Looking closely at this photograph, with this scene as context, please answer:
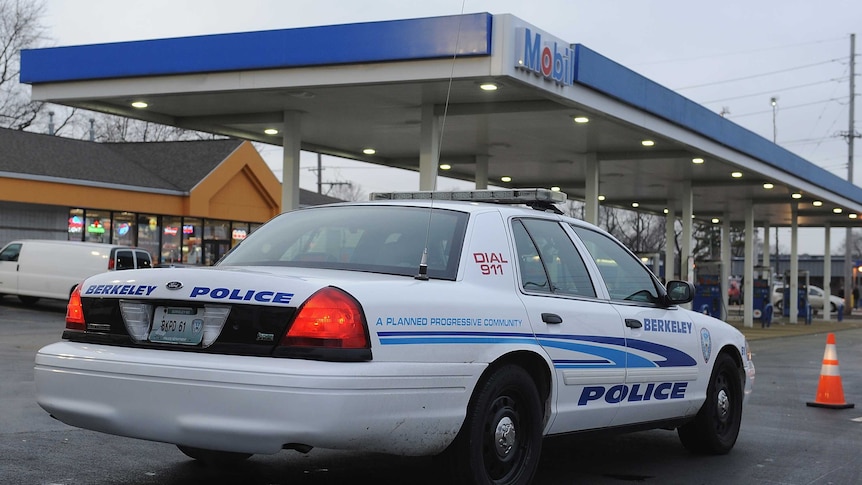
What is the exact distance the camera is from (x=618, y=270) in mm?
7434

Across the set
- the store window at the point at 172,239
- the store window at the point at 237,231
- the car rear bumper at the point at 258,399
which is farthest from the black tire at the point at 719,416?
the store window at the point at 237,231

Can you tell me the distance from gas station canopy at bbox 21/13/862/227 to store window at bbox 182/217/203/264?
466 inches

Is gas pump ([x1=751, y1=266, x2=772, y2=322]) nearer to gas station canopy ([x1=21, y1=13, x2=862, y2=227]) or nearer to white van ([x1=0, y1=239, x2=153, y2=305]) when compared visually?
gas station canopy ([x1=21, y1=13, x2=862, y2=227])

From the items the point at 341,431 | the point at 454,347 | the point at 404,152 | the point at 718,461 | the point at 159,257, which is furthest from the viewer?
the point at 159,257

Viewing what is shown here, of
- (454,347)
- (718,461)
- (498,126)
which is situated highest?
(498,126)

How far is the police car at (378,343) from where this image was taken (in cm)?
498

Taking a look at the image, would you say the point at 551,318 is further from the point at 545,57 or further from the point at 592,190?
the point at 592,190

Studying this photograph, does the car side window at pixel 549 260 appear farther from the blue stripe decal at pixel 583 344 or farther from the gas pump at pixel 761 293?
the gas pump at pixel 761 293

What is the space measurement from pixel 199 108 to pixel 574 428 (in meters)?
16.0

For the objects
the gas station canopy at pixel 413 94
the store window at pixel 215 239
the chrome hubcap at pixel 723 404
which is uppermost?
the gas station canopy at pixel 413 94

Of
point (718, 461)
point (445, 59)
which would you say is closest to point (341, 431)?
point (718, 461)

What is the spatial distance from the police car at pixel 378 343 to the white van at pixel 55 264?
A: 2029cm

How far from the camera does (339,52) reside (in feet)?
56.2

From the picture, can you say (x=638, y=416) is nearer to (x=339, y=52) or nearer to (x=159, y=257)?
(x=339, y=52)
